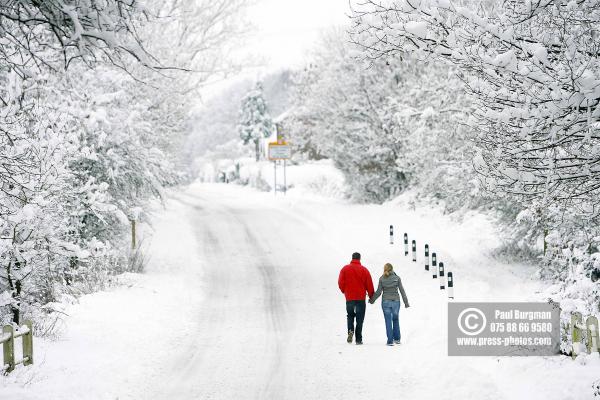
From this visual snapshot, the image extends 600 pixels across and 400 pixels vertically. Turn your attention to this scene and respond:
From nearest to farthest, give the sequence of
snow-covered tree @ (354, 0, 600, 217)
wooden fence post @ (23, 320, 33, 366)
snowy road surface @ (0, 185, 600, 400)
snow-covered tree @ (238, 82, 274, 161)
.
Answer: snow-covered tree @ (354, 0, 600, 217) → snowy road surface @ (0, 185, 600, 400) → wooden fence post @ (23, 320, 33, 366) → snow-covered tree @ (238, 82, 274, 161)

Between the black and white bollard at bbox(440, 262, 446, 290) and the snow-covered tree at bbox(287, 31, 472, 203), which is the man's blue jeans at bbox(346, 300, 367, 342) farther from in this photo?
the snow-covered tree at bbox(287, 31, 472, 203)

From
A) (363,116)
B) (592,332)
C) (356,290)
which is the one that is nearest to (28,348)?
(356,290)

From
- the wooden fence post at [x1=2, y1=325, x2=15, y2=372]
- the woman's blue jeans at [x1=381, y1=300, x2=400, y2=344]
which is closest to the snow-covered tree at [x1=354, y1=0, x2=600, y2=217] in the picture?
the woman's blue jeans at [x1=381, y1=300, x2=400, y2=344]

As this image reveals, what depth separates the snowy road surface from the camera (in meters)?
9.30

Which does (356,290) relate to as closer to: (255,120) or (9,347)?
(9,347)

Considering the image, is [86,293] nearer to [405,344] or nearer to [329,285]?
[329,285]

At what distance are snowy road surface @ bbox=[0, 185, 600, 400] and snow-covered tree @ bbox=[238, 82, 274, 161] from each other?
63.3 m

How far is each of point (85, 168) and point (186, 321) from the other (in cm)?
661

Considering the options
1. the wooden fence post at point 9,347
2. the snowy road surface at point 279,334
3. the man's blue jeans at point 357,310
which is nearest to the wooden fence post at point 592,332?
the snowy road surface at point 279,334

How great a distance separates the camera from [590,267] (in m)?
14.0

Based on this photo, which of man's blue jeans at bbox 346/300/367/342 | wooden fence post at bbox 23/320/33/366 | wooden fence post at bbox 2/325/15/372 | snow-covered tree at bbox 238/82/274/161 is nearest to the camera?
wooden fence post at bbox 2/325/15/372

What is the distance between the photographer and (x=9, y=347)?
30.0 feet

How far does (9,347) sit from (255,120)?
8221 cm

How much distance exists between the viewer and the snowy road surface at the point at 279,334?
9.30 metres
